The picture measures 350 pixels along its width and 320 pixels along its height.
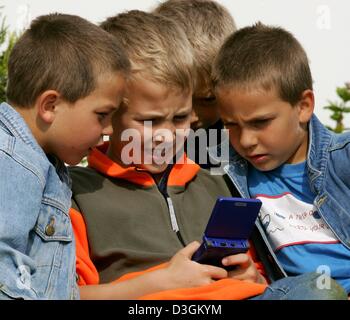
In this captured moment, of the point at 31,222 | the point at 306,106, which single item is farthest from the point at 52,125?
the point at 306,106

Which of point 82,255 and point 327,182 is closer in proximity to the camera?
point 82,255

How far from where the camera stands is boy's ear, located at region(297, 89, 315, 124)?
2.83 metres

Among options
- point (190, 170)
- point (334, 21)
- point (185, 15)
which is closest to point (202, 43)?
point (185, 15)

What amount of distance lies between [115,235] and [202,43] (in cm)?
86

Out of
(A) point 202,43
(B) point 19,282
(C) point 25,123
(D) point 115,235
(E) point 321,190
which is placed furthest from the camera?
(A) point 202,43

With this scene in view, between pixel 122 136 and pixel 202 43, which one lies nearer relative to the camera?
pixel 122 136

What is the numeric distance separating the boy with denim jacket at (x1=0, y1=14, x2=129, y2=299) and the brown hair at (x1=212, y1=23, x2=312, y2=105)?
1.39 ft

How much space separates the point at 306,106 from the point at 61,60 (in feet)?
2.86

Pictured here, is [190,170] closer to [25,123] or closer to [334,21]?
[25,123]

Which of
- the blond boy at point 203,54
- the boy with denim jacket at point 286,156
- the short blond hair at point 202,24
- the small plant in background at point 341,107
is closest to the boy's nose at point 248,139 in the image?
the boy with denim jacket at point 286,156

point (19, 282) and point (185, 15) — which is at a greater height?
point (185, 15)

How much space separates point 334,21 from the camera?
4.68 metres

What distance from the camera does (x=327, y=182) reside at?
9.06ft

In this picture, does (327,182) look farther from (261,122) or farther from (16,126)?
(16,126)
